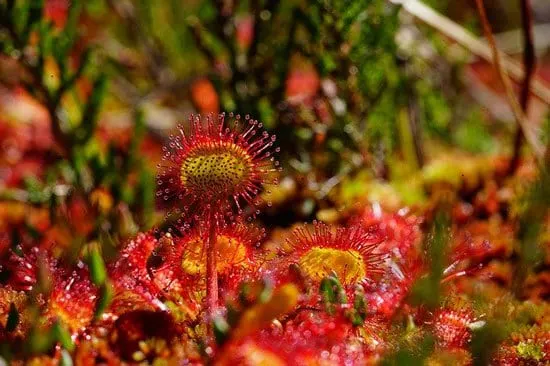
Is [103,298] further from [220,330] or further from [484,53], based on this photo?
[484,53]

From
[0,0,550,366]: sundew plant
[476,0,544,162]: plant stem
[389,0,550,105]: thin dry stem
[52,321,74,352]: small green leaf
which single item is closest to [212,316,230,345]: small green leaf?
[0,0,550,366]: sundew plant

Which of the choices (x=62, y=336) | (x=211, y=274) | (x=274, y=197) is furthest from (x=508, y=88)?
(x=62, y=336)

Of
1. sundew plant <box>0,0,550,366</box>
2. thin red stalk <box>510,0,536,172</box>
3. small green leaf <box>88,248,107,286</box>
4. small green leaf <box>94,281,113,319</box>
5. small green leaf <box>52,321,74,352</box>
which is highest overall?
thin red stalk <box>510,0,536,172</box>

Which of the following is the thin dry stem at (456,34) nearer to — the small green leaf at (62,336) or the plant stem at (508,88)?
the plant stem at (508,88)

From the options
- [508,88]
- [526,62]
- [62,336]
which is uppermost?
[526,62]

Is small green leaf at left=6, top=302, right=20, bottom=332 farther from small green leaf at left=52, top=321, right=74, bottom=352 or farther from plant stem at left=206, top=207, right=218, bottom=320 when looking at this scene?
plant stem at left=206, top=207, right=218, bottom=320

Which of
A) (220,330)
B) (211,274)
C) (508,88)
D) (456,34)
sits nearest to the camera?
(220,330)

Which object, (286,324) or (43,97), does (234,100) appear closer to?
(43,97)

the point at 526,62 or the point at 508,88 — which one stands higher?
the point at 526,62

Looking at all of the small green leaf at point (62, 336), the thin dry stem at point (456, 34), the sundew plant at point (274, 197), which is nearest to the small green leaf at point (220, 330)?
the sundew plant at point (274, 197)
